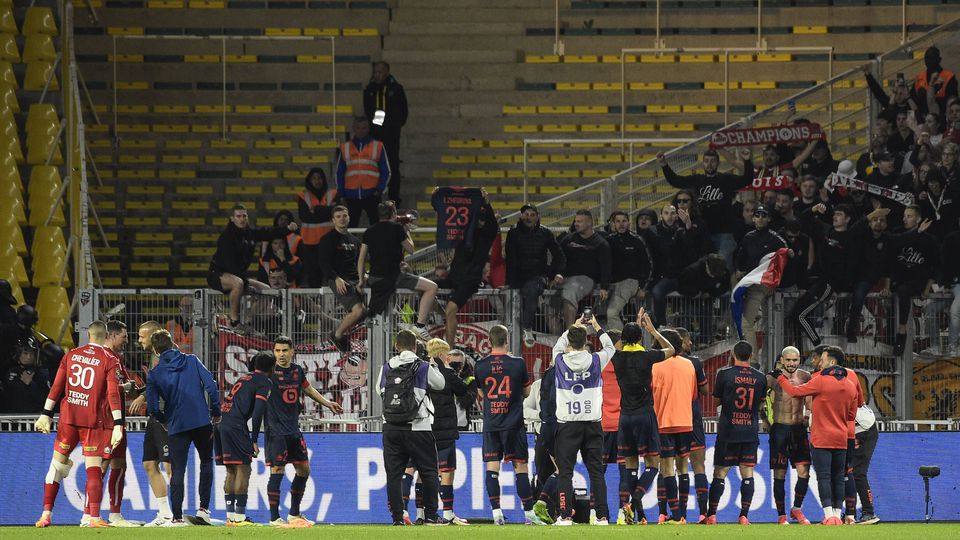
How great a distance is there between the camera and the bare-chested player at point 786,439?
658 inches

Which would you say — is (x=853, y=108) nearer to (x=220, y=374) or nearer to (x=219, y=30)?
(x=219, y=30)

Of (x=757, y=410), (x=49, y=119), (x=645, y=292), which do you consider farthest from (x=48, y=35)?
(x=757, y=410)

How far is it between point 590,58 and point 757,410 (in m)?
12.9

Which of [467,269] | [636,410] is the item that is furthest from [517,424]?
[467,269]

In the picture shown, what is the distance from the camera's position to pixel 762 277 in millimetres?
18250

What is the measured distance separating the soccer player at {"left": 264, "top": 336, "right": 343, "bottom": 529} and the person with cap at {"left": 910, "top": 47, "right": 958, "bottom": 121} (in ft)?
33.7

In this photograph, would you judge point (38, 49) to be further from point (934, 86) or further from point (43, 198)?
point (934, 86)

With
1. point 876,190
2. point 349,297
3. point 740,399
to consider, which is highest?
point 876,190

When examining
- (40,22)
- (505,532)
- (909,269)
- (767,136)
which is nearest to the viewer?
(505,532)

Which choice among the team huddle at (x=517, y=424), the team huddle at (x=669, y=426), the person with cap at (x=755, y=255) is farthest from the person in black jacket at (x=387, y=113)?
the team huddle at (x=669, y=426)

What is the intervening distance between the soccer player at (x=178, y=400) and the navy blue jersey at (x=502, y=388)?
2710mm

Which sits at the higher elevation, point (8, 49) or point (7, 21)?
point (7, 21)

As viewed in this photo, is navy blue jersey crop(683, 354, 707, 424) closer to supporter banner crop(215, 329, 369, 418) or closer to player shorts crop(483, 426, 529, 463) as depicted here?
player shorts crop(483, 426, 529, 463)

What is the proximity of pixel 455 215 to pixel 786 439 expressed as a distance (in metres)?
4.54
